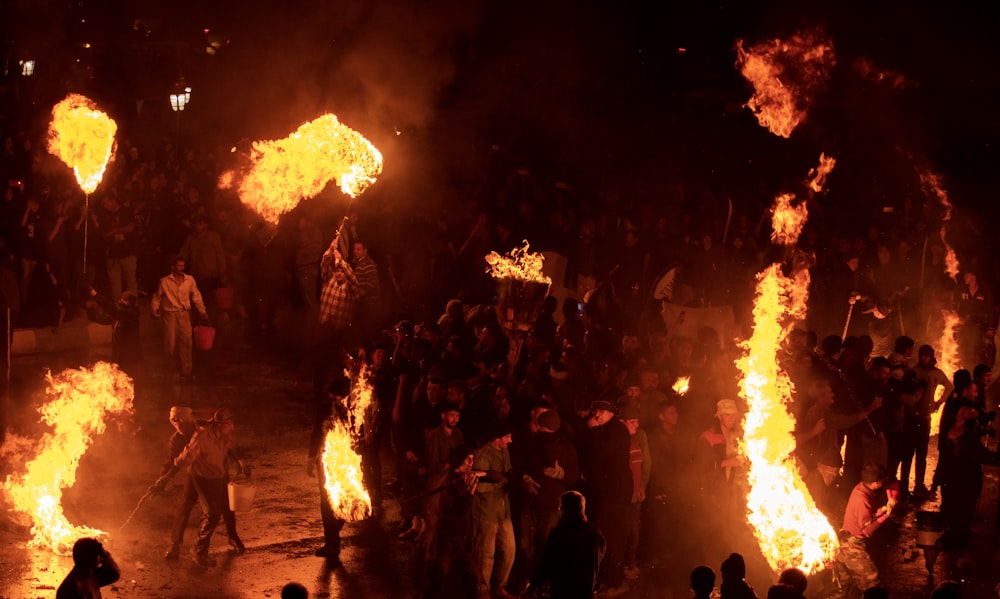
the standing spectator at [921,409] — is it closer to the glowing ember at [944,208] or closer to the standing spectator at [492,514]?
the glowing ember at [944,208]

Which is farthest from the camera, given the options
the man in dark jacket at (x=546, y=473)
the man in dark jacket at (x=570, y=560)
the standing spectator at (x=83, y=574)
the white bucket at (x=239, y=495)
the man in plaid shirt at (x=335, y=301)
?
the man in plaid shirt at (x=335, y=301)

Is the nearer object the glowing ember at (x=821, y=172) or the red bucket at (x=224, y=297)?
the red bucket at (x=224, y=297)

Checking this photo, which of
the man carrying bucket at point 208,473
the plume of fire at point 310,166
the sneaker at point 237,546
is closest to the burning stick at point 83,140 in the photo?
the plume of fire at point 310,166

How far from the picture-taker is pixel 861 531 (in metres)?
9.59

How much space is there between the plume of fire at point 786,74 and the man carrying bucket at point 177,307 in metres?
8.16

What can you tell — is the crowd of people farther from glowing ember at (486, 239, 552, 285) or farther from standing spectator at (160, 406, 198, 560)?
glowing ember at (486, 239, 552, 285)

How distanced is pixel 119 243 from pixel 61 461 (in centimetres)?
779

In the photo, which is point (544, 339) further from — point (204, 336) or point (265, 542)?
point (204, 336)

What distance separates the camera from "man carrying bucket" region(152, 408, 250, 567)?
10.2 metres

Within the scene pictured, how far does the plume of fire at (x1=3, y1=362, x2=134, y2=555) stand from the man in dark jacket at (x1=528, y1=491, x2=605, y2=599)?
4.33 meters

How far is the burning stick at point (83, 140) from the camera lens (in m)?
16.8

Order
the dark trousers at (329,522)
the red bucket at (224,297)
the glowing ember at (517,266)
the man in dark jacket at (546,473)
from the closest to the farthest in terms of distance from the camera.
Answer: the man in dark jacket at (546,473) → the dark trousers at (329,522) → the glowing ember at (517,266) → the red bucket at (224,297)

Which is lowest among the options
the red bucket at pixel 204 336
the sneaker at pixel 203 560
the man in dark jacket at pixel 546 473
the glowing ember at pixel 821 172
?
the sneaker at pixel 203 560

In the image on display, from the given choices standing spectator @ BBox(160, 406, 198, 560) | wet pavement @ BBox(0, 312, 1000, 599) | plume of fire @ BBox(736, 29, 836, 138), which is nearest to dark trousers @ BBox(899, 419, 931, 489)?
wet pavement @ BBox(0, 312, 1000, 599)
